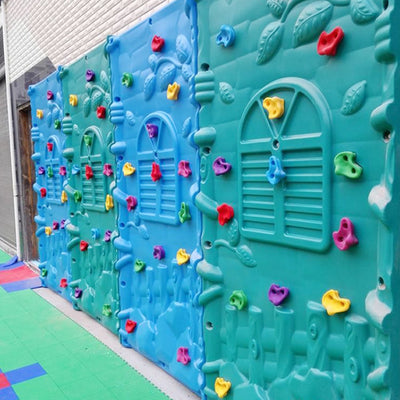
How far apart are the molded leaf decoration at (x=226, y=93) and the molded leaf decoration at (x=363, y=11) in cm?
68

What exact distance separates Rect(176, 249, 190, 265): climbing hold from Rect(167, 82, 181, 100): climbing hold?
0.89m

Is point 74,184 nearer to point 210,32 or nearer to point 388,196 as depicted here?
point 210,32

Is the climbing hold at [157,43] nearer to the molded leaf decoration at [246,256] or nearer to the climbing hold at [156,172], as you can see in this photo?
the climbing hold at [156,172]

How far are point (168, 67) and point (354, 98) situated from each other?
134cm

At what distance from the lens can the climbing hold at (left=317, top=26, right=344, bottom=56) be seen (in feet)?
5.03

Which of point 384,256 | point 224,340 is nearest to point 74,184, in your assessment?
point 224,340

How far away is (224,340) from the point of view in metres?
2.27

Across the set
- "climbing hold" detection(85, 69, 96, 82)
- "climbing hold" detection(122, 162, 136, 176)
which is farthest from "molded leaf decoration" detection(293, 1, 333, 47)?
"climbing hold" detection(85, 69, 96, 82)

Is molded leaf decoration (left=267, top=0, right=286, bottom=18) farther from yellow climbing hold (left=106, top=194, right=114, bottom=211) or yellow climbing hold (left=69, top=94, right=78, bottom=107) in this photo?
yellow climbing hold (left=69, top=94, right=78, bottom=107)

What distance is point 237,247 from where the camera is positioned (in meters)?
2.13

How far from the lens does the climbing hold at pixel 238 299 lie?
208 centimetres

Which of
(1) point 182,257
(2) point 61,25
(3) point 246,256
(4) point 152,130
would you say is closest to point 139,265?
(1) point 182,257

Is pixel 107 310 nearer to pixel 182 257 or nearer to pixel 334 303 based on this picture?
pixel 182 257

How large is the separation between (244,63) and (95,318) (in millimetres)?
2820
